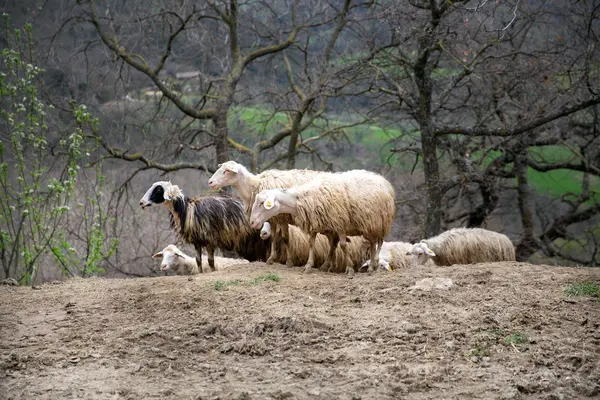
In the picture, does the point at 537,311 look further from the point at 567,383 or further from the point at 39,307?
the point at 39,307

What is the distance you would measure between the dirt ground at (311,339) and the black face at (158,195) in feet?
7.67

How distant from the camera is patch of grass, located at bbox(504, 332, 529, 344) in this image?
18.3 ft

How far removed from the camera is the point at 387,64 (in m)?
13.1

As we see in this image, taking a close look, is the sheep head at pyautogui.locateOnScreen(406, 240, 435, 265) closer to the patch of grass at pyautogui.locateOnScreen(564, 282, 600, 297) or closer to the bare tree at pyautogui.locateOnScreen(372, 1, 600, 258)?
the bare tree at pyautogui.locateOnScreen(372, 1, 600, 258)

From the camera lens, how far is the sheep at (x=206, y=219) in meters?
10.1

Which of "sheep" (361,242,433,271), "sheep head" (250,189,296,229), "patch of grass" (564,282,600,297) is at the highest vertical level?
"sheep head" (250,189,296,229)

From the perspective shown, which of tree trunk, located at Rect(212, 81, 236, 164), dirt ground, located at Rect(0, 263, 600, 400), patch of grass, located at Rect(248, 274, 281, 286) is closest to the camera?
dirt ground, located at Rect(0, 263, 600, 400)

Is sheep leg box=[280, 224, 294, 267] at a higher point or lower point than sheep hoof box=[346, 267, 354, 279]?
higher

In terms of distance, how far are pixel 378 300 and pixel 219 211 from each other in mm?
4136

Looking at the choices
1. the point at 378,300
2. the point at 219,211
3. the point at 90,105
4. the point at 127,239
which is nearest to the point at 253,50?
the point at 90,105

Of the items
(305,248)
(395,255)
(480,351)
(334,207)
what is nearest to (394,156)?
(395,255)

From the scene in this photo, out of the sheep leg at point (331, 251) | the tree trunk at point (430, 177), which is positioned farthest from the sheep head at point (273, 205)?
the tree trunk at point (430, 177)

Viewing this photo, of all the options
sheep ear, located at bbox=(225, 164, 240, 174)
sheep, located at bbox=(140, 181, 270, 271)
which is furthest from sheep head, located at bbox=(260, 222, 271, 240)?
Answer: sheep ear, located at bbox=(225, 164, 240, 174)

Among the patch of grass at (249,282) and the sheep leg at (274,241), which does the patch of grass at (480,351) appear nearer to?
the patch of grass at (249,282)
